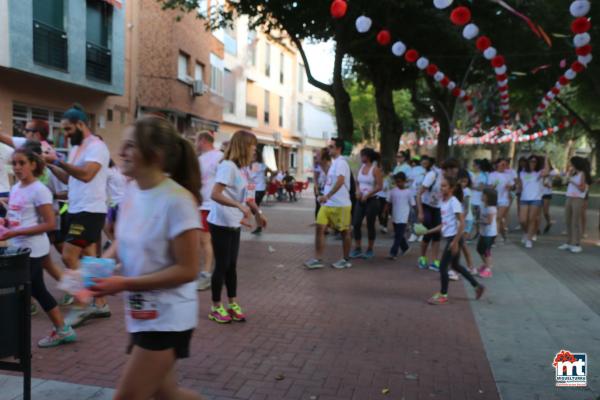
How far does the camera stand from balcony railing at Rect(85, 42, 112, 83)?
665 inches

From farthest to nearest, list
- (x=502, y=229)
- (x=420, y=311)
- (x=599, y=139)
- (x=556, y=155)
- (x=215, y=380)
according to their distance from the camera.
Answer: (x=556, y=155)
(x=599, y=139)
(x=502, y=229)
(x=420, y=311)
(x=215, y=380)

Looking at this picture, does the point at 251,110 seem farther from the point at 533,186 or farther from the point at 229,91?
the point at 533,186

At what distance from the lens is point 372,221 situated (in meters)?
8.95

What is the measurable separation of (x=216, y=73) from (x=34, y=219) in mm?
22859

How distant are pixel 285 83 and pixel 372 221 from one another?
112 ft

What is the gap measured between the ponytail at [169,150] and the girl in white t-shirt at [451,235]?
407 cm

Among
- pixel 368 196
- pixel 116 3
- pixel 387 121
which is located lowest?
pixel 368 196

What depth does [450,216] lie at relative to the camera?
246 inches

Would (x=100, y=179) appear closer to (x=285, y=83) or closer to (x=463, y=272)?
(x=463, y=272)

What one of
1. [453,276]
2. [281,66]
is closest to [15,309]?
[453,276]

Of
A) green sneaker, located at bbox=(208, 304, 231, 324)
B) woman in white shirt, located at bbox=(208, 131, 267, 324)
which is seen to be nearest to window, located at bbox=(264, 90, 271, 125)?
woman in white shirt, located at bbox=(208, 131, 267, 324)

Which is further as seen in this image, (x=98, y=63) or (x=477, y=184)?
(x=98, y=63)

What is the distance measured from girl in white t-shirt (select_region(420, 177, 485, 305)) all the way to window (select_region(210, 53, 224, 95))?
68.5 feet

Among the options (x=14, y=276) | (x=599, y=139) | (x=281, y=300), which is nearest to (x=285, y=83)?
(x=599, y=139)
